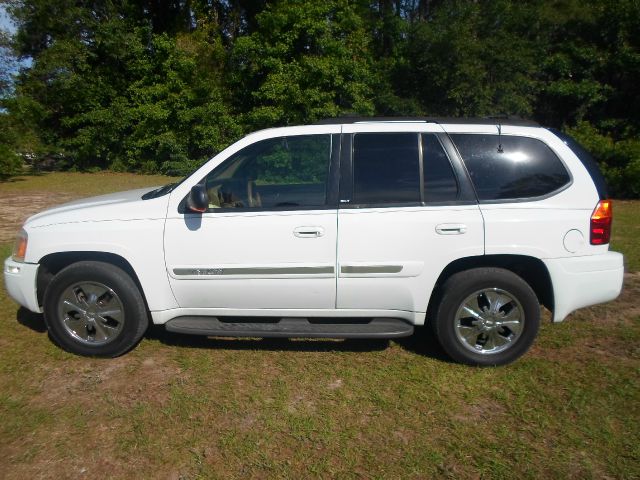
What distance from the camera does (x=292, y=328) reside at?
13.1ft

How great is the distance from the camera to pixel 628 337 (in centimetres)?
457

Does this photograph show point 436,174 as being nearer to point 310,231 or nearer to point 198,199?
point 310,231

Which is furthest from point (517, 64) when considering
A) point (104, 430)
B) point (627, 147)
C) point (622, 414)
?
point (104, 430)

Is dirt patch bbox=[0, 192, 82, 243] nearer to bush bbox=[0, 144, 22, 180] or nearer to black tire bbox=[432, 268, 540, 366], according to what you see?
bush bbox=[0, 144, 22, 180]

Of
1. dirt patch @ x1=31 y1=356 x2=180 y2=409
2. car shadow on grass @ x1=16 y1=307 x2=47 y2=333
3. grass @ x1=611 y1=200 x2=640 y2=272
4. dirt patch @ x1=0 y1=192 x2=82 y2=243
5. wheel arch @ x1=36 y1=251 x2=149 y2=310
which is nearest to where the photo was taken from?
dirt patch @ x1=31 y1=356 x2=180 y2=409

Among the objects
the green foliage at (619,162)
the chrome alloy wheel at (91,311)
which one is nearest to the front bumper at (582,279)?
the chrome alloy wheel at (91,311)

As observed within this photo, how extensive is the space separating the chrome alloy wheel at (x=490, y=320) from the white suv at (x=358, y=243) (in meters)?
0.01

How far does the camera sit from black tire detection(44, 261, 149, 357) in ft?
13.3

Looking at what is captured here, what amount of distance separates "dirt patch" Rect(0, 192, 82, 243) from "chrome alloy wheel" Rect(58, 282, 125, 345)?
5139 millimetres

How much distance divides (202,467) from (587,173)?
337cm

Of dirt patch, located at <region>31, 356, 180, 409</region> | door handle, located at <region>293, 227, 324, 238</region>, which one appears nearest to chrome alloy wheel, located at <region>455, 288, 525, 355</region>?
door handle, located at <region>293, 227, 324, 238</region>

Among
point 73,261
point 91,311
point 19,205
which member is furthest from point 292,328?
point 19,205

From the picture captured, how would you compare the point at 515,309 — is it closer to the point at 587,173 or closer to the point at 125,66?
the point at 587,173

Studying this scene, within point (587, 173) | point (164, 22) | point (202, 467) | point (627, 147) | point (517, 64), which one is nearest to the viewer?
point (202, 467)
